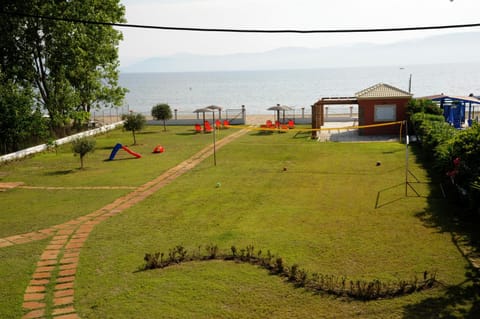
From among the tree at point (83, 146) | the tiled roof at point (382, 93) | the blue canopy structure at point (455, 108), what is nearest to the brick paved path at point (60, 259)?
the tree at point (83, 146)

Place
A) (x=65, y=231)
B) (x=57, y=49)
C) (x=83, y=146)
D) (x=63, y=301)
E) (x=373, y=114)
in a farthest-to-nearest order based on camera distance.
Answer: (x=373, y=114) < (x=57, y=49) < (x=83, y=146) < (x=65, y=231) < (x=63, y=301)

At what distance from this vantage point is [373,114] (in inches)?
1241

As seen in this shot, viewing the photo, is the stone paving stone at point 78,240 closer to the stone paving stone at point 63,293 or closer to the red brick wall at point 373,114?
the stone paving stone at point 63,293

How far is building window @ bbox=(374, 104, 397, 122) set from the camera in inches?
1233

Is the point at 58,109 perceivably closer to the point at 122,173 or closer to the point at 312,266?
the point at 122,173

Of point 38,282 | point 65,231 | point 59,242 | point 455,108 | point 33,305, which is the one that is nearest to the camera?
point 33,305

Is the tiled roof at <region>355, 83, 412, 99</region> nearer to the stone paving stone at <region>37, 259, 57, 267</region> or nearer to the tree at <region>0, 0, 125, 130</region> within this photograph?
the tree at <region>0, 0, 125, 130</region>

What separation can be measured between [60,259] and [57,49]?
24.0 meters

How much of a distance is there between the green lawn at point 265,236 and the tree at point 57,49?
1138cm

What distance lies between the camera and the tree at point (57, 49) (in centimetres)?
2902

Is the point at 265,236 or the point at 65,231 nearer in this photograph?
the point at 265,236

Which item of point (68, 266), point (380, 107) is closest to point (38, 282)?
point (68, 266)

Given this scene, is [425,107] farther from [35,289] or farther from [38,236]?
[35,289]

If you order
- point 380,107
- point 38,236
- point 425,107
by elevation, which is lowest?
point 38,236
